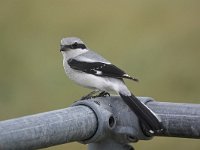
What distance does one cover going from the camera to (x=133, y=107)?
3.19 metres

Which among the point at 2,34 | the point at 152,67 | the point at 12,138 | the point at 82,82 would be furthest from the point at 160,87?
the point at 12,138

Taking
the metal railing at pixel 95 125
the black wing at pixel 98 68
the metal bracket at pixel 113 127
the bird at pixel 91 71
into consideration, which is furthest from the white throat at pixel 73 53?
the metal bracket at pixel 113 127

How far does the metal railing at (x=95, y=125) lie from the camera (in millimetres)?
2641

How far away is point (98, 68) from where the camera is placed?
15.9 feet

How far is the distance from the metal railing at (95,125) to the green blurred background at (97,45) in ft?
20.1

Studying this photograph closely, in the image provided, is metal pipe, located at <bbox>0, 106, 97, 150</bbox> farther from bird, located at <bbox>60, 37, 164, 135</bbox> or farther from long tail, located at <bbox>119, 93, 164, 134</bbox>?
bird, located at <bbox>60, 37, 164, 135</bbox>

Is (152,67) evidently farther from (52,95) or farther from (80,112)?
(80,112)

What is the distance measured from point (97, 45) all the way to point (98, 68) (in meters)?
6.55

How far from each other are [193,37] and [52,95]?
8.66 ft

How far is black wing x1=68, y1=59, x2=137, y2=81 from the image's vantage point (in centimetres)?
465

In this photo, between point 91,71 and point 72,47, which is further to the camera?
point 72,47

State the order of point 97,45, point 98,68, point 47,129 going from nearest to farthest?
1. point 47,129
2. point 98,68
3. point 97,45

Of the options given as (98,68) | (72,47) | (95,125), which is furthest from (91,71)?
(95,125)

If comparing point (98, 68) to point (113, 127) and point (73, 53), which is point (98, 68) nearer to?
point (73, 53)
